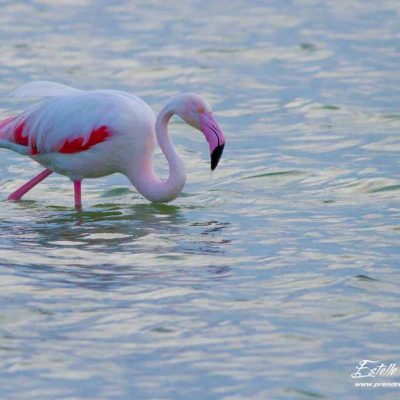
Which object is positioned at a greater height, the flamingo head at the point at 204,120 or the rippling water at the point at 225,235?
the flamingo head at the point at 204,120

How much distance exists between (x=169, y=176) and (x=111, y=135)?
496 mm

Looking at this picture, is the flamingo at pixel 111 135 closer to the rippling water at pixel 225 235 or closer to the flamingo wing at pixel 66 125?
the flamingo wing at pixel 66 125

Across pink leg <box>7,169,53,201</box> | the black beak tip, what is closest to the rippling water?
pink leg <box>7,169,53,201</box>

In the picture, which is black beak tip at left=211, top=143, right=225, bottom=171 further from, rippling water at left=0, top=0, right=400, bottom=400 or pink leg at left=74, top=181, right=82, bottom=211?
pink leg at left=74, top=181, right=82, bottom=211

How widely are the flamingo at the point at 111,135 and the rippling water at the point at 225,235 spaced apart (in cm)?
30

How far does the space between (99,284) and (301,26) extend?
9.67m

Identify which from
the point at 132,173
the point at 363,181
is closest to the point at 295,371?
the point at 132,173

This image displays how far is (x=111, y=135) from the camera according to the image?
891 centimetres

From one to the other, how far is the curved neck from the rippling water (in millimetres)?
168

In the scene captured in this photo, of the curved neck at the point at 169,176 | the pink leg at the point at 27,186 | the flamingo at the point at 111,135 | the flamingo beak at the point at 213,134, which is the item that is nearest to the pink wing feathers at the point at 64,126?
the flamingo at the point at 111,135

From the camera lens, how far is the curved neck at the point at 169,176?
29.6ft

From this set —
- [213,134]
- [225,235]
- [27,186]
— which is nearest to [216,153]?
[213,134]

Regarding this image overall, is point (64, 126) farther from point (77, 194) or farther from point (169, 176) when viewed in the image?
point (169, 176)

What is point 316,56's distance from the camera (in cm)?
1486
